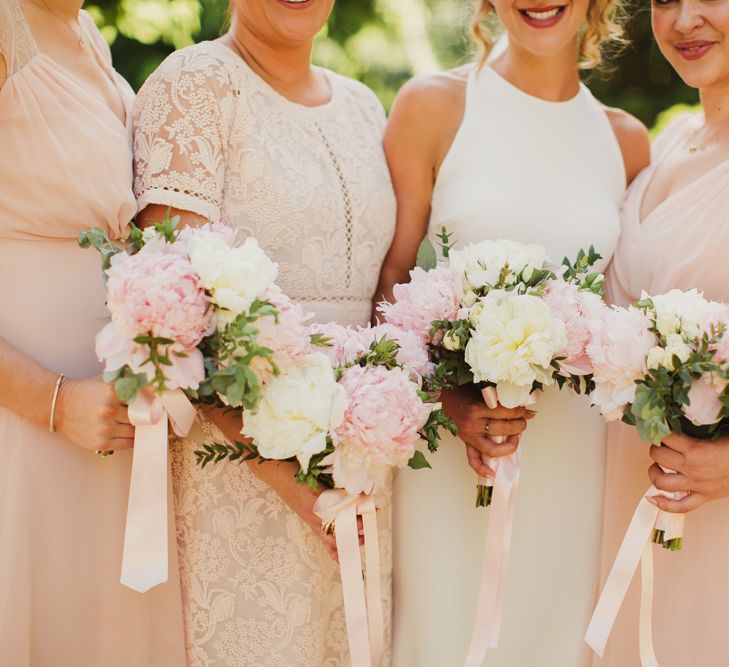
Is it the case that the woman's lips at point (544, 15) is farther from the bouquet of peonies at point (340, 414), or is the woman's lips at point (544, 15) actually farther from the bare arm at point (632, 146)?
the bouquet of peonies at point (340, 414)

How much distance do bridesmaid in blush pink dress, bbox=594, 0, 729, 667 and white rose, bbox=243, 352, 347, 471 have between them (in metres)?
1.05

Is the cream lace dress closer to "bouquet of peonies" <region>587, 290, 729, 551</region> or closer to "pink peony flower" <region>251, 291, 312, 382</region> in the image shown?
"pink peony flower" <region>251, 291, 312, 382</region>

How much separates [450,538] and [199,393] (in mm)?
1390

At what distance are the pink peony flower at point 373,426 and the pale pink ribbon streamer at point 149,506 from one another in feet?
1.34

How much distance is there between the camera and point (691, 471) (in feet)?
8.95

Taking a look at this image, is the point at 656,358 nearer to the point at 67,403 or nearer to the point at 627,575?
the point at 627,575

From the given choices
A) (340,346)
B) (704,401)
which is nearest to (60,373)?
(340,346)

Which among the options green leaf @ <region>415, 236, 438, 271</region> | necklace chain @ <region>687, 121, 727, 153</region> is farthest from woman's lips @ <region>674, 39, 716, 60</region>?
green leaf @ <region>415, 236, 438, 271</region>

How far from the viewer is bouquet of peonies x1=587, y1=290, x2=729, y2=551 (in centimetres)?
252

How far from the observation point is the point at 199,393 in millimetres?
2355

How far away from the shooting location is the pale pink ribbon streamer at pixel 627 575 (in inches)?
110

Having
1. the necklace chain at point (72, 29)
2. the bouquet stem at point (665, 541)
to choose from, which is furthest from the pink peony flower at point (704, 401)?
the necklace chain at point (72, 29)

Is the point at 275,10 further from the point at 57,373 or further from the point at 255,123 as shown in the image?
the point at 57,373

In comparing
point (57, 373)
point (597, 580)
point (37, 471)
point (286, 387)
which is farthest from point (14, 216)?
point (597, 580)
